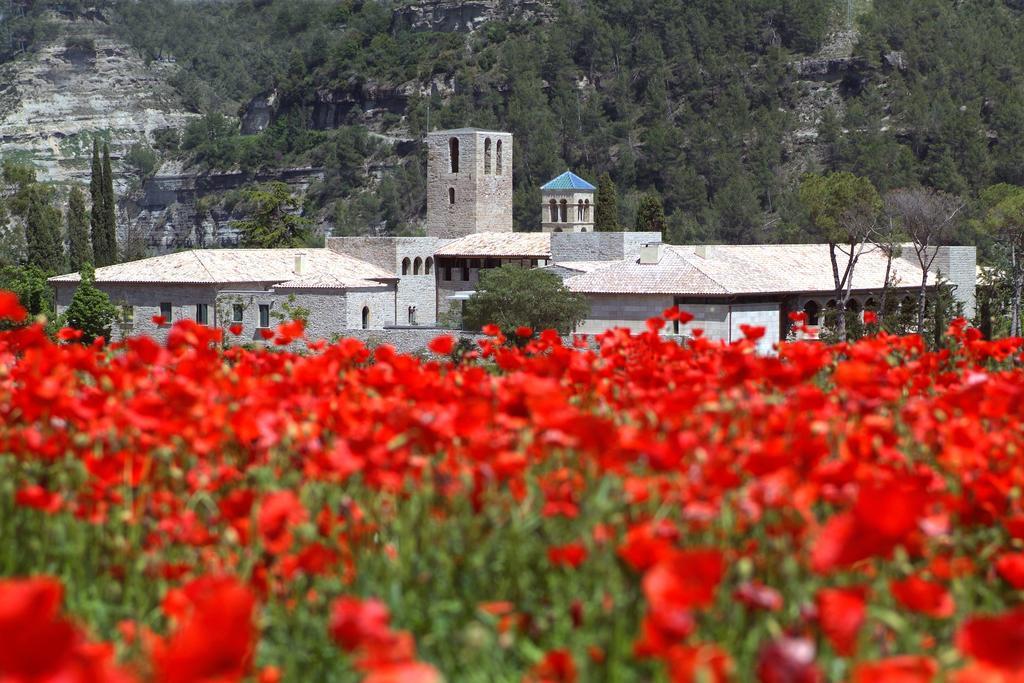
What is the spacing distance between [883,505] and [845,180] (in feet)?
187

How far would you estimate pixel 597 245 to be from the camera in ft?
155

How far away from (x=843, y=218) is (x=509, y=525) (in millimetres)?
47629

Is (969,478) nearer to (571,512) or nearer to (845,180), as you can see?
(571,512)

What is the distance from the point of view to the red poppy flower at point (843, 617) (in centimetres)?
354

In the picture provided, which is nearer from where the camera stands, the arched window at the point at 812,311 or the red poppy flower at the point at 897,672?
the red poppy flower at the point at 897,672

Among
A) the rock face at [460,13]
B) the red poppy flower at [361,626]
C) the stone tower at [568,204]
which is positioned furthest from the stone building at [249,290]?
the rock face at [460,13]

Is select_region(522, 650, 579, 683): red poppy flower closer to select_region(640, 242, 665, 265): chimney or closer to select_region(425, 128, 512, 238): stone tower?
select_region(640, 242, 665, 265): chimney

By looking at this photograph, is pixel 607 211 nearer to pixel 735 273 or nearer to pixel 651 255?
pixel 651 255

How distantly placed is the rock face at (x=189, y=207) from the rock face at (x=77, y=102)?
7.44 metres

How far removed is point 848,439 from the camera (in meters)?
5.36

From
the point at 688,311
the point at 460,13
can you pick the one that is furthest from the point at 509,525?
the point at 460,13

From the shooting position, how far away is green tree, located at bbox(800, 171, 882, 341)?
43750mm

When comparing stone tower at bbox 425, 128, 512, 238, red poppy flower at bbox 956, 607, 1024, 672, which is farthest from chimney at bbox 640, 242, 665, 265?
red poppy flower at bbox 956, 607, 1024, 672

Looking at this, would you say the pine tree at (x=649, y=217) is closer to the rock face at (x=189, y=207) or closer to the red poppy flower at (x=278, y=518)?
the rock face at (x=189, y=207)
